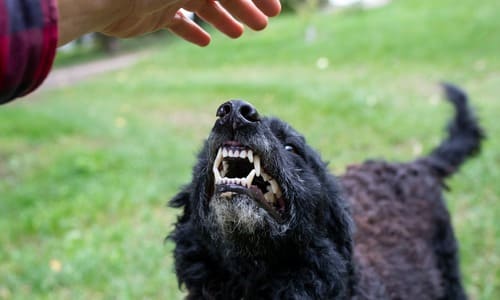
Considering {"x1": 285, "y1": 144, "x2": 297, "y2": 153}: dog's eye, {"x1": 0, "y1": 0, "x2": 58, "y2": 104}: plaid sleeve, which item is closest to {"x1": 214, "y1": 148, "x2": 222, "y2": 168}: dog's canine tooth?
{"x1": 285, "y1": 144, "x2": 297, "y2": 153}: dog's eye

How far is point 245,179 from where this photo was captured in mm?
2135

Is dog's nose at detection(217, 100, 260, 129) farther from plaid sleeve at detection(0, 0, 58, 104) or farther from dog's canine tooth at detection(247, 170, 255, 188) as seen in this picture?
plaid sleeve at detection(0, 0, 58, 104)

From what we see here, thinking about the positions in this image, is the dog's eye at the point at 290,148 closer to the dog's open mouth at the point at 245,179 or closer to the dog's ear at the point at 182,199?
the dog's open mouth at the point at 245,179

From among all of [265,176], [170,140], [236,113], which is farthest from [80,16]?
[170,140]

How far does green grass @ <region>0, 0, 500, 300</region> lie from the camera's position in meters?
4.74

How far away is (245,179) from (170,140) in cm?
673

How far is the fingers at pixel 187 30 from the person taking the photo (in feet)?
7.88

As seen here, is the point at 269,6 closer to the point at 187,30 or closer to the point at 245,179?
the point at 187,30

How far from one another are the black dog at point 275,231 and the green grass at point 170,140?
1.31m

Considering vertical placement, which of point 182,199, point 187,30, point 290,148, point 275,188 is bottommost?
point 182,199

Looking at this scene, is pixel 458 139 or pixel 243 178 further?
pixel 458 139

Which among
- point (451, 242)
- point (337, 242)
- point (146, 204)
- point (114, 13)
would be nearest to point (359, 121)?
point (146, 204)

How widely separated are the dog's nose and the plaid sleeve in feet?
2.75

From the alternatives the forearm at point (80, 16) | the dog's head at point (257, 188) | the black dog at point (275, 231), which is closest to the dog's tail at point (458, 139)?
the black dog at point (275, 231)
